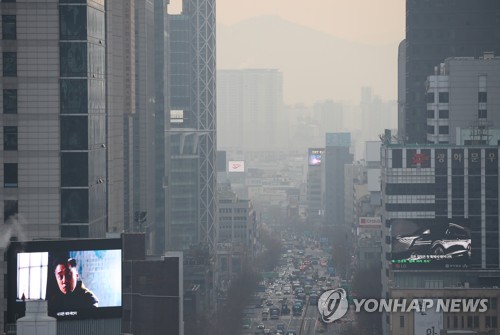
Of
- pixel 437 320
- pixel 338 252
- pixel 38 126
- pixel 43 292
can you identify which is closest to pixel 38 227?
pixel 38 126

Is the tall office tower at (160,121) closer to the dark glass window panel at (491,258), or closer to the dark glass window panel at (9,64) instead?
the dark glass window panel at (491,258)

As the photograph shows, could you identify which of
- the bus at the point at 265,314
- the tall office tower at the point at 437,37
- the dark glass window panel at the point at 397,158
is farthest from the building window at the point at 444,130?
the bus at the point at 265,314

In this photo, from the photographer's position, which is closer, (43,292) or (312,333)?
(43,292)

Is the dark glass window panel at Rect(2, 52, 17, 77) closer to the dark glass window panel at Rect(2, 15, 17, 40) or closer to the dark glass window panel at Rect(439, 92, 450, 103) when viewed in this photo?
the dark glass window panel at Rect(2, 15, 17, 40)

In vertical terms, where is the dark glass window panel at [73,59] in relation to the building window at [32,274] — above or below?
above

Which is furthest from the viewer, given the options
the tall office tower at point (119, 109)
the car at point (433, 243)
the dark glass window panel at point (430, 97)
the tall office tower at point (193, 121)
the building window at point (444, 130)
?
the tall office tower at point (193, 121)

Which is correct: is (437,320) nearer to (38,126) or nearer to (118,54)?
(118,54)

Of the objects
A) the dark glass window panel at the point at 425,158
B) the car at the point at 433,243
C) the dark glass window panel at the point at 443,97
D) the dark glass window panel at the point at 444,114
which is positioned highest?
the dark glass window panel at the point at 443,97
